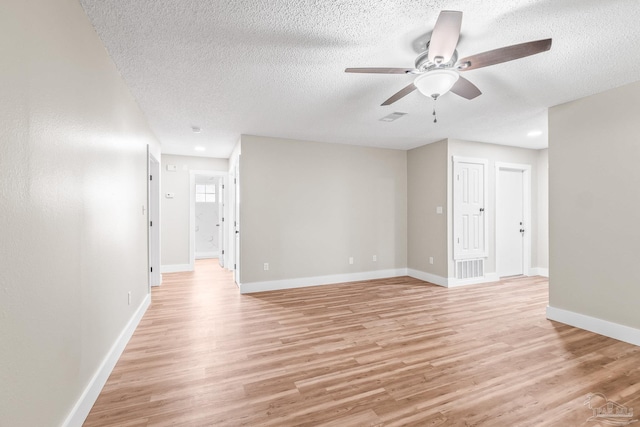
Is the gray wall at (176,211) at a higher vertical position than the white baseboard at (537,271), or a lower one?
higher

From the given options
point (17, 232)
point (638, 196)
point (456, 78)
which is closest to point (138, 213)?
point (17, 232)

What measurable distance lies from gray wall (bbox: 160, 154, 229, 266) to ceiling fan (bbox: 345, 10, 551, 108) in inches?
210

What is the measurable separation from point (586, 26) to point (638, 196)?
1886 millimetres

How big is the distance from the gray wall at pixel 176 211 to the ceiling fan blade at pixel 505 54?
583 cm

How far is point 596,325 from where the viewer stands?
3.05 metres

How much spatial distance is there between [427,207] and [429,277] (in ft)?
4.19

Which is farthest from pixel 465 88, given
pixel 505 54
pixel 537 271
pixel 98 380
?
pixel 537 271

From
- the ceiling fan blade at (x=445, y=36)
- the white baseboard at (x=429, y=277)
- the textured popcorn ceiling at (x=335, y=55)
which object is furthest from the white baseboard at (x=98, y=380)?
the white baseboard at (x=429, y=277)

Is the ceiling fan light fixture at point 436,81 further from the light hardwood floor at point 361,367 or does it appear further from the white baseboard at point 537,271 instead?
Result: the white baseboard at point 537,271

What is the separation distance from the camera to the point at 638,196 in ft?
9.21

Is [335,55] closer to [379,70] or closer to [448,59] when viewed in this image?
[379,70]

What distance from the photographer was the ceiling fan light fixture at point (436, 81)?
2090mm

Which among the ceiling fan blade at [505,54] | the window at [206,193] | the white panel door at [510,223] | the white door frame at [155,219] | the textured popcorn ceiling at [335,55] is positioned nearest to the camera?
the ceiling fan blade at [505,54]

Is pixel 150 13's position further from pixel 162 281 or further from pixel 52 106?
pixel 162 281
